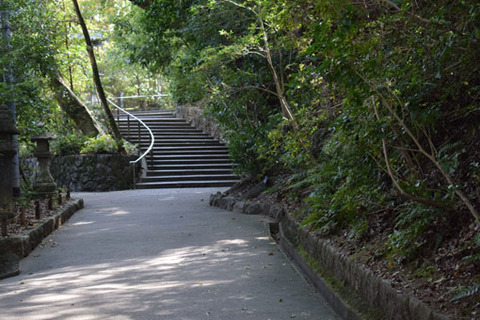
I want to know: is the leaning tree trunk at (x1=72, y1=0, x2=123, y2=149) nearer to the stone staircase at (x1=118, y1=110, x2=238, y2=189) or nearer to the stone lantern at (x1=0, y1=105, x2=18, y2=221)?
the stone staircase at (x1=118, y1=110, x2=238, y2=189)

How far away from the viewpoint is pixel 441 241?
13.6 feet

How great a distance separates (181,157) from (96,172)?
3593mm

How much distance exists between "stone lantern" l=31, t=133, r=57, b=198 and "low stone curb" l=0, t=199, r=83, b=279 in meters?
3.36

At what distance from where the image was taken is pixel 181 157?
70.6ft

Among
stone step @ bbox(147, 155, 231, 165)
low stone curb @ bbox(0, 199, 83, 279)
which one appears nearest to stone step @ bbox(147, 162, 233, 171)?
stone step @ bbox(147, 155, 231, 165)

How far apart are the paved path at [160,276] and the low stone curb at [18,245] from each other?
138 millimetres

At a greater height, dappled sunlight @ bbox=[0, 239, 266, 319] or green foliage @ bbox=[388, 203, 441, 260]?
green foliage @ bbox=[388, 203, 441, 260]

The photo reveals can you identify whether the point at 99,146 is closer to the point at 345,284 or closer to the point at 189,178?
the point at 189,178

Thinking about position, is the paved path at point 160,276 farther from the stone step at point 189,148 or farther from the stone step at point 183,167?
the stone step at point 189,148

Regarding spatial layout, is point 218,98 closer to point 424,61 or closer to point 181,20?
point 181,20

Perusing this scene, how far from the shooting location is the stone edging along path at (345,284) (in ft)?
11.6

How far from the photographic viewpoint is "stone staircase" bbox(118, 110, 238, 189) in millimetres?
19369

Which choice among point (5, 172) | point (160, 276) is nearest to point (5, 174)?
point (5, 172)

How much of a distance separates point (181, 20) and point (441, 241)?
11535mm
